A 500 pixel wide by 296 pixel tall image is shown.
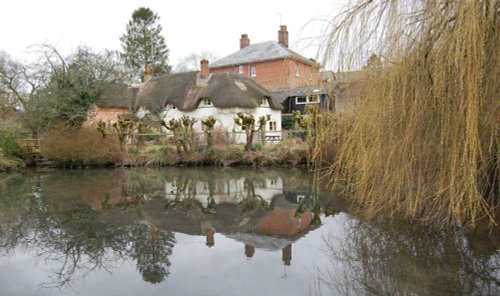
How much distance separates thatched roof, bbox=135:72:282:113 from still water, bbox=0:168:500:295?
62.6 ft

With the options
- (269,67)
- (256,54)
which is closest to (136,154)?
(269,67)

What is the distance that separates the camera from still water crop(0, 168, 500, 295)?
476 cm

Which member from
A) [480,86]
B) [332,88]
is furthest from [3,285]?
[480,86]

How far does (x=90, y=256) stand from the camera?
19.8 feet

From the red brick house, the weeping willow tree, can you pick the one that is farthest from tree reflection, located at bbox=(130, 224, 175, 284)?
the red brick house

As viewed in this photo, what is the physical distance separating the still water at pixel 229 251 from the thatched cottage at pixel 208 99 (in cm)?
1844

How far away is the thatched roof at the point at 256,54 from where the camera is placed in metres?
38.1

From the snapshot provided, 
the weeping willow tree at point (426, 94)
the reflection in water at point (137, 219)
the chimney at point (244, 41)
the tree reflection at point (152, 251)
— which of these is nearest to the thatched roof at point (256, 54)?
the chimney at point (244, 41)

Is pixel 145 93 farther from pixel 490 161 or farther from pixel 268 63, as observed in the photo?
pixel 490 161

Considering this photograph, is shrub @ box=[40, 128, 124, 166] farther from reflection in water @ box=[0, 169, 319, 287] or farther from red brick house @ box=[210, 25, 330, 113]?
red brick house @ box=[210, 25, 330, 113]

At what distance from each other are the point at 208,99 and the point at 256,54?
11.5 m

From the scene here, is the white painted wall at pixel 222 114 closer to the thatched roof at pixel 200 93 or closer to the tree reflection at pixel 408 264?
the thatched roof at pixel 200 93

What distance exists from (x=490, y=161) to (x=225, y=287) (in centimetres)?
358

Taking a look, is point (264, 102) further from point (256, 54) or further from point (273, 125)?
point (256, 54)
